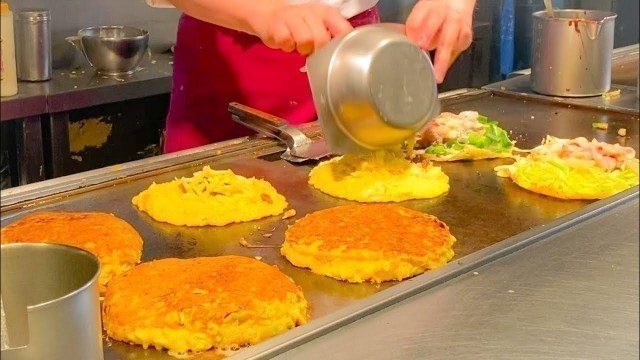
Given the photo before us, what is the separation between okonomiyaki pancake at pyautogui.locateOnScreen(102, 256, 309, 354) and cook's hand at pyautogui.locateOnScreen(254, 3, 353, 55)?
38cm

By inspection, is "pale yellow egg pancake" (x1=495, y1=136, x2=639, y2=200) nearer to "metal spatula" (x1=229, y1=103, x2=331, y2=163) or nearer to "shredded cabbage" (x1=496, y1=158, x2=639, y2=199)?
"shredded cabbage" (x1=496, y1=158, x2=639, y2=199)

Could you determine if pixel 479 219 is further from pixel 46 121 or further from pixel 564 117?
pixel 46 121

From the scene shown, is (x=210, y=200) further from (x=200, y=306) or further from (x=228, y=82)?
(x=228, y=82)

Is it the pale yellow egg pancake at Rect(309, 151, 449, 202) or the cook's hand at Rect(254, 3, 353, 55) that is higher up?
the cook's hand at Rect(254, 3, 353, 55)

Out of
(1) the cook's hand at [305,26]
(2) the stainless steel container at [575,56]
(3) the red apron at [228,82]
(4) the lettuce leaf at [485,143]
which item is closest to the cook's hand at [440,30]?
(1) the cook's hand at [305,26]

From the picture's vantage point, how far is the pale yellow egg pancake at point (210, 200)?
1516 mm

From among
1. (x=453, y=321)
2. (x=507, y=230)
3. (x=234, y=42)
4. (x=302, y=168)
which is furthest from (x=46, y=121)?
(x=453, y=321)

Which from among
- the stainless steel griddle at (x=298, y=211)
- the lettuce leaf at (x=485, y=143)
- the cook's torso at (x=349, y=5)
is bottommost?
the stainless steel griddle at (x=298, y=211)

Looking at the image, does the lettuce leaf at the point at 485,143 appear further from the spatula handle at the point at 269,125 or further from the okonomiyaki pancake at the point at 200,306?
the okonomiyaki pancake at the point at 200,306

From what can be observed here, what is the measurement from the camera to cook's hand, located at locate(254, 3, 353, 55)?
134 cm

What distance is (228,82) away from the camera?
217 centimetres

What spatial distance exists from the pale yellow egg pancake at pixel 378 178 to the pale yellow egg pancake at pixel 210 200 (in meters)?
0.13

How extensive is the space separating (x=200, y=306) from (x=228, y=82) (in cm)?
114

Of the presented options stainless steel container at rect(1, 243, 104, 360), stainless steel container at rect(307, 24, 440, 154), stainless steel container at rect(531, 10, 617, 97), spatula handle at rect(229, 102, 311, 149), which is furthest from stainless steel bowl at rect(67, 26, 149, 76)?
stainless steel container at rect(1, 243, 104, 360)
